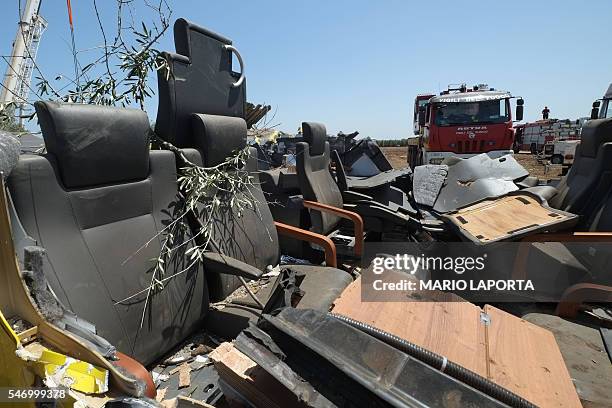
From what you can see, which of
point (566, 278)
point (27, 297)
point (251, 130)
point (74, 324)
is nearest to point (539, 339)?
point (566, 278)

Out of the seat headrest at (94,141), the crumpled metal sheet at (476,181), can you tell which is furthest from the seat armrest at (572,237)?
the seat headrest at (94,141)

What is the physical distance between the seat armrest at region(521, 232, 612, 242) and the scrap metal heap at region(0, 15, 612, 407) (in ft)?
0.04

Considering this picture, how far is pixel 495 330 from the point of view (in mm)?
1615

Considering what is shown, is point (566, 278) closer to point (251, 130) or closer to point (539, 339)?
point (539, 339)

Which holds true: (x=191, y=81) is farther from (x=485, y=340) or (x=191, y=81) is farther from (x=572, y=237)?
(x=572, y=237)

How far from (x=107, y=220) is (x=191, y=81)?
0.90m

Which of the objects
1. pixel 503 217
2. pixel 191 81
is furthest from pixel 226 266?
pixel 503 217

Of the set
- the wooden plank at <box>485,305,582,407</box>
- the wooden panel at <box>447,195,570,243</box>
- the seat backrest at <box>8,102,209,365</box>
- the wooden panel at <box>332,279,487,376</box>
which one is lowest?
the wooden plank at <box>485,305,582,407</box>

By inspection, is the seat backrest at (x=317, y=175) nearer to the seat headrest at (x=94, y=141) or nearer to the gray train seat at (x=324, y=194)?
the gray train seat at (x=324, y=194)

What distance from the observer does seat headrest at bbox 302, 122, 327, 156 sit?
3.10 m

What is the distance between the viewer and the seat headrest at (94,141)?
1168 millimetres

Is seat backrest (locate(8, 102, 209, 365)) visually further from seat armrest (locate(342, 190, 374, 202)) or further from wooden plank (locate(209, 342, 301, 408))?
seat armrest (locate(342, 190, 374, 202))

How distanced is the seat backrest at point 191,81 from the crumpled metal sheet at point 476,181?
9.59 feet

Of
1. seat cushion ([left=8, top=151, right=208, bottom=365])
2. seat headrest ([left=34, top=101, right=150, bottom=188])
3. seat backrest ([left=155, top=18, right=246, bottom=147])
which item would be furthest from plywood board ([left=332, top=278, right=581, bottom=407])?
seat backrest ([left=155, top=18, right=246, bottom=147])
